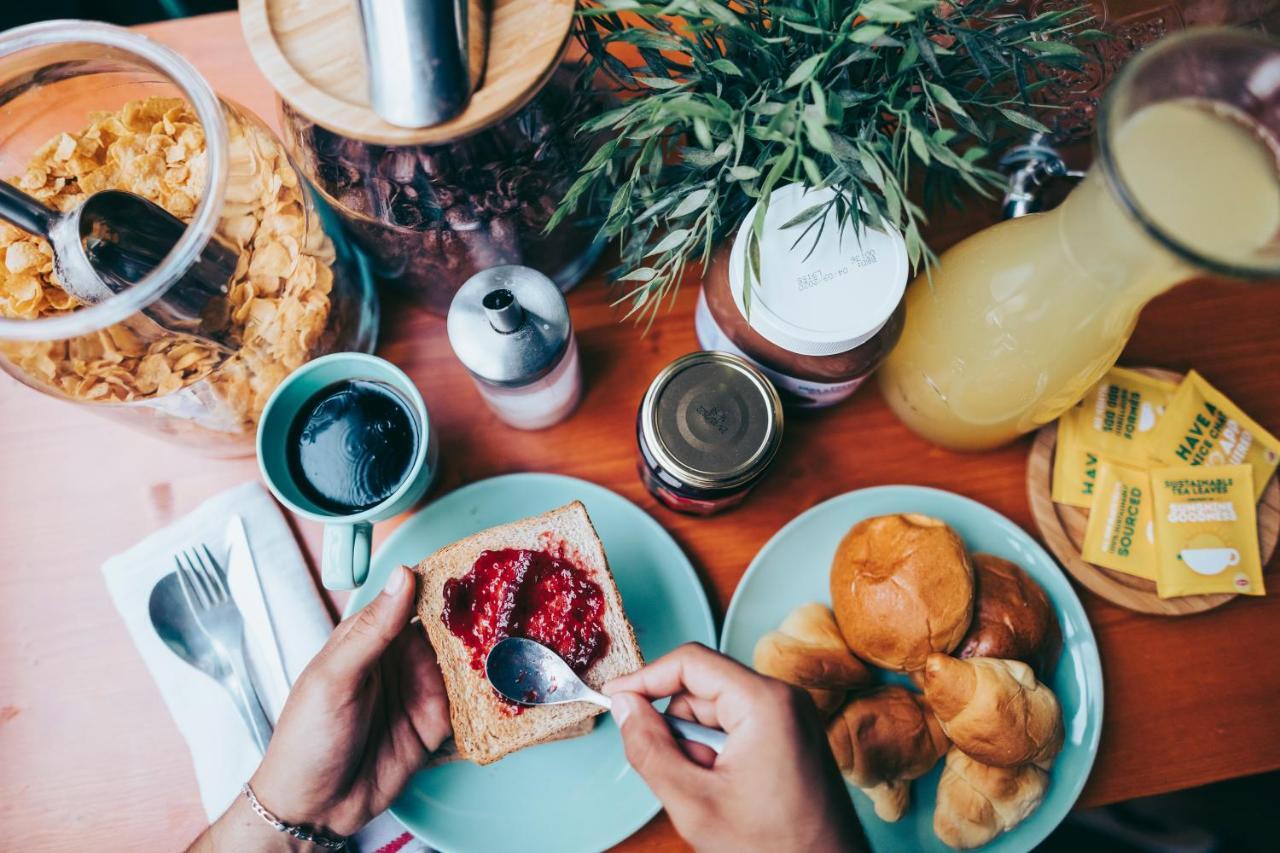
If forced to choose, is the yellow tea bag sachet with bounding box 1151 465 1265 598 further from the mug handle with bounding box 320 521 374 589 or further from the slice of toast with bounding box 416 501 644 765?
the mug handle with bounding box 320 521 374 589

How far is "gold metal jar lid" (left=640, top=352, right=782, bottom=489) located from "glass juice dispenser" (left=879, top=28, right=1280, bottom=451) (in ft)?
0.68

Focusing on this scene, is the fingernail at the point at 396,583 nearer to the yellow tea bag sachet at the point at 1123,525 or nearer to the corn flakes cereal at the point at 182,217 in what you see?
the corn flakes cereal at the point at 182,217

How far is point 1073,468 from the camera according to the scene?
2.91 feet

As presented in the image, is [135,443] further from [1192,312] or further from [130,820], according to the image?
[1192,312]

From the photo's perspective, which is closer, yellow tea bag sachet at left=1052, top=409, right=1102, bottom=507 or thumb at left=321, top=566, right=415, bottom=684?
thumb at left=321, top=566, right=415, bottom=684

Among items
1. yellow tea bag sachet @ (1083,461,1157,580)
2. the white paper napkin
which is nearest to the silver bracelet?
the white paper napkin

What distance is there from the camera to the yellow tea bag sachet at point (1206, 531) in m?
0.85

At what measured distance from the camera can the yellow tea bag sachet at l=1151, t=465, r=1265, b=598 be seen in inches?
33.4

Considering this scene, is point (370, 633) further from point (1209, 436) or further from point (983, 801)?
point (1209, 436)

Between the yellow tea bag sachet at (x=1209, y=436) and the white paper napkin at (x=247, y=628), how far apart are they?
1008 mm

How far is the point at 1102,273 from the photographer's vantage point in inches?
25.1

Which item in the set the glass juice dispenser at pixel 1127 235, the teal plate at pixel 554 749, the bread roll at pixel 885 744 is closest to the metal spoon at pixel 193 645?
the teal plate at pixel 554 749

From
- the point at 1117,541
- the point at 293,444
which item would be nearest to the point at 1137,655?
the point at 1117,541

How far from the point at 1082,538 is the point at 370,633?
0.82 metres
